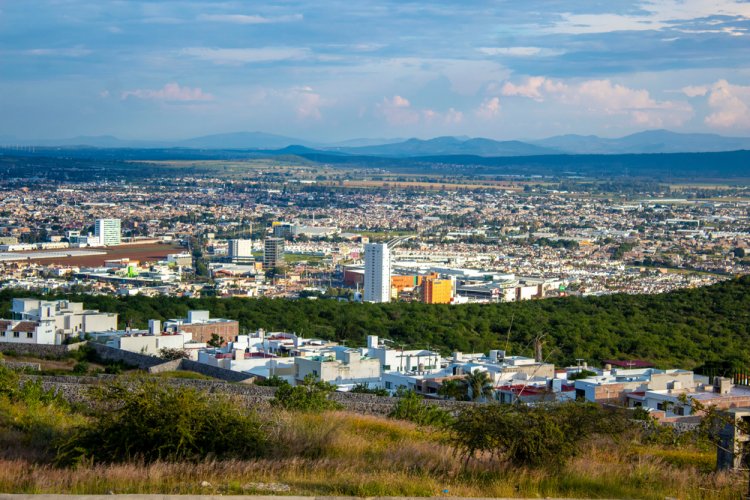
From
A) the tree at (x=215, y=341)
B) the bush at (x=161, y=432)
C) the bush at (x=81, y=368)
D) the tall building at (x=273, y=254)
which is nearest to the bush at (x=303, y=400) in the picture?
the bush at (x=161, y=432)

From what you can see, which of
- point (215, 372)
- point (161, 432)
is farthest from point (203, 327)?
point (161, 432)

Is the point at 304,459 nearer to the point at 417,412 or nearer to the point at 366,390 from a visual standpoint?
the point at 417,412

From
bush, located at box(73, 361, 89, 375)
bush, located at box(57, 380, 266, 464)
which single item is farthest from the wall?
bush, located at box(57, 380, 266, 464)

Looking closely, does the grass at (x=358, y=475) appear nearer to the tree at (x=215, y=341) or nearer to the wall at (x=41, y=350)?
the wall at (x=41, y=350)

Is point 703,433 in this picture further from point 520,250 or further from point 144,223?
point 144,223

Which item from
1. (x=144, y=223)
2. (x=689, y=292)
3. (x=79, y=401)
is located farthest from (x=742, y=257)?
(x=79, y=401)

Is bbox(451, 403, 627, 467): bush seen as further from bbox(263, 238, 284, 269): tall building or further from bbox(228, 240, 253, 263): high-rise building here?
bbox(228, 240, 253, 263): high-rise building

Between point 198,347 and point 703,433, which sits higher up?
point 703,433
